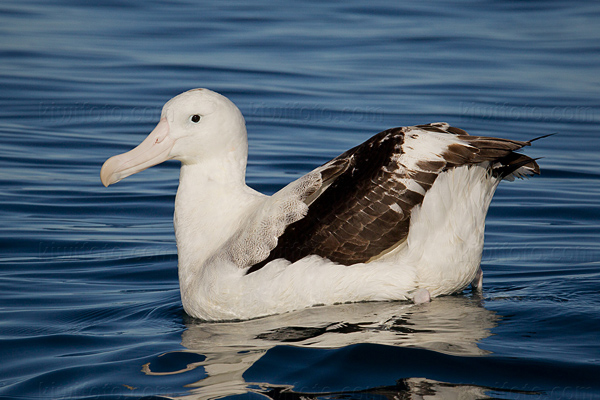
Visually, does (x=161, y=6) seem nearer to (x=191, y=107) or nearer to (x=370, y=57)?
(x=370, y=57)

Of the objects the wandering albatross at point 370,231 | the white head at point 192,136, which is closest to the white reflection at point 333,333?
the wandering albatross at point 370,231

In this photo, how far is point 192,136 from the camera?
649 centimetres

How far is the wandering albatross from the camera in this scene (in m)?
5.77

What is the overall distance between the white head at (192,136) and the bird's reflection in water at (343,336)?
1.37 metres

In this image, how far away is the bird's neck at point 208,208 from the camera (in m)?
6.57

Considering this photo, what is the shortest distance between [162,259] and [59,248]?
126 centimetres

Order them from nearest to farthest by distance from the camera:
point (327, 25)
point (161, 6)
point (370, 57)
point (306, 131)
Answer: point (306, 131) < point (370, 57) < point (327, 25) < point (161, 6)

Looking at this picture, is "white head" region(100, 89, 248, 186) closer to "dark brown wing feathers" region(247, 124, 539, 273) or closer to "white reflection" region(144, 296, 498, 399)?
"dark brown wing feathers" region(247, 124, 539, 273)

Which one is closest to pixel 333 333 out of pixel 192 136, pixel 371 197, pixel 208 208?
pixel 371 197

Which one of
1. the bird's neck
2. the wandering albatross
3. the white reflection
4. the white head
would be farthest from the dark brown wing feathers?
the white head

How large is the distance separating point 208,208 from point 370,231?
4.88 feet

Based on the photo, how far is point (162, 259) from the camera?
27.5 feet

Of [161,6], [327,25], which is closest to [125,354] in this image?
[327,25]

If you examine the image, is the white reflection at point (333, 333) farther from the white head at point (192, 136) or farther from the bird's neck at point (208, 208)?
the white head at point (192, 136)
